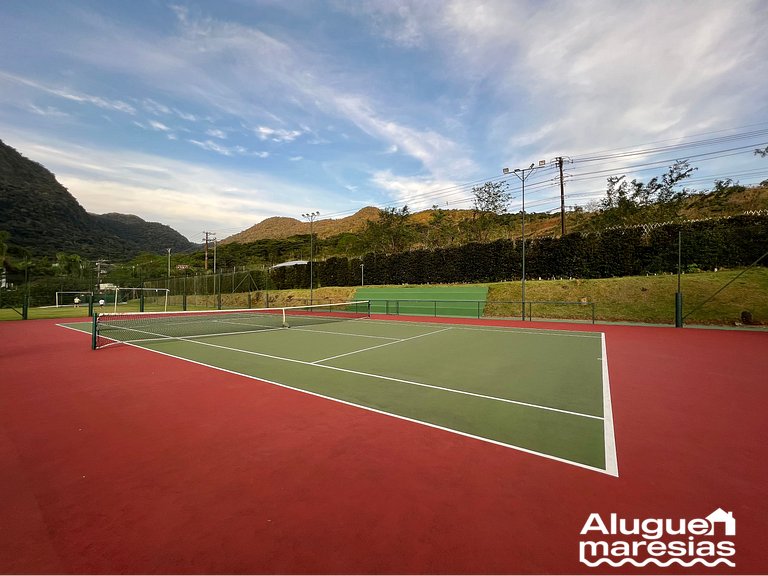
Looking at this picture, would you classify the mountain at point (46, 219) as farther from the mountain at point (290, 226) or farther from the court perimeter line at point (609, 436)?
the court perimeter line at point (609, 436)

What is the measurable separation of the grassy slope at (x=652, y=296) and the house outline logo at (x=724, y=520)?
19481mm

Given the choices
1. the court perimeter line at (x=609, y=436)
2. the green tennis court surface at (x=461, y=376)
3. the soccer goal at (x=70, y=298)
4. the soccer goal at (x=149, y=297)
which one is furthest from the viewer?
the soccer goal at (x=149, y=297)

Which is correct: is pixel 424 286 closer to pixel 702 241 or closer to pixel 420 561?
pixel 702 241

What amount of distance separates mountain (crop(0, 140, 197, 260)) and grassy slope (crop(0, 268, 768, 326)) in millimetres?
127881

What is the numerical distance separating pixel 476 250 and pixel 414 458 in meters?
27.9

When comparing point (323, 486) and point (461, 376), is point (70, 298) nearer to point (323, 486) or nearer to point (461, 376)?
point (461, 376)

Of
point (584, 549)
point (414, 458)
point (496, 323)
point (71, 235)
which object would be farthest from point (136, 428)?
point (71, 235)

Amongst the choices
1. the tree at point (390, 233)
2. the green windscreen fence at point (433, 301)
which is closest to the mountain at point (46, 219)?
the tree at point (390, 233)

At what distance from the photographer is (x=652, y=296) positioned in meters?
20.4

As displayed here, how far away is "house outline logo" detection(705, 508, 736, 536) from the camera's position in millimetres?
2869

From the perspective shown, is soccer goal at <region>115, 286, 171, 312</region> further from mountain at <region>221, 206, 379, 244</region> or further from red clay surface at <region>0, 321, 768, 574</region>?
mountain at <region>221, 206, 379, 244</region>

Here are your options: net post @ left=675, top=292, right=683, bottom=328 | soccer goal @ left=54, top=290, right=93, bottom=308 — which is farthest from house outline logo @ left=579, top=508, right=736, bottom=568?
soccer goal @ left=54, top=290, right=93, bottom=308

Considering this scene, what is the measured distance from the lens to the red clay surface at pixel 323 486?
8.56 ft

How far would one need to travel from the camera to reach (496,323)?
2061 centimetres
